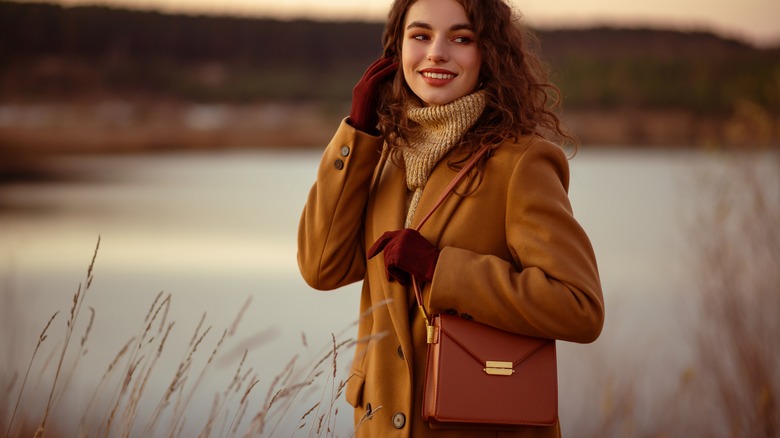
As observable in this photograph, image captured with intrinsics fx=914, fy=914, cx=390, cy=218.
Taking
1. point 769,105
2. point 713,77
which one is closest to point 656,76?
point 713,77

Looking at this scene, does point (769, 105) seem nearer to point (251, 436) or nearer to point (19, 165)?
point (251, 436)

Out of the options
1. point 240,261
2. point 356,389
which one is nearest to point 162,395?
point 356,389

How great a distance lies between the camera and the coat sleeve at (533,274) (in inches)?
78.9

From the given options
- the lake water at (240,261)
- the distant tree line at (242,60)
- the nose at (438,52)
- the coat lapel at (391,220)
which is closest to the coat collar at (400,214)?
the coat lapel at (391,220)

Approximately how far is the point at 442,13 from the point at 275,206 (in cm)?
974

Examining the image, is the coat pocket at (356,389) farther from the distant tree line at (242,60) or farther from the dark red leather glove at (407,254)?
the distant tree line at (242,60)

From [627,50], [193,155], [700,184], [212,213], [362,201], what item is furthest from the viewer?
[212,213]

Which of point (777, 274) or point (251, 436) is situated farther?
point (777, 274)

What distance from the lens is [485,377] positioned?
2.03 meters

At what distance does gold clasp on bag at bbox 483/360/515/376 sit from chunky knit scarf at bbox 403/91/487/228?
418 millimetres

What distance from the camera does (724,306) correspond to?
5.59 metres

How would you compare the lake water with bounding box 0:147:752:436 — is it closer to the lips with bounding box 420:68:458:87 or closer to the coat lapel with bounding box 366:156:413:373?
the coat lapel with bounding box 366:156:413:373

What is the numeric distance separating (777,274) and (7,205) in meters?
8.80

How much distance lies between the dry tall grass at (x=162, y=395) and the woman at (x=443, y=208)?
0.56 ft
